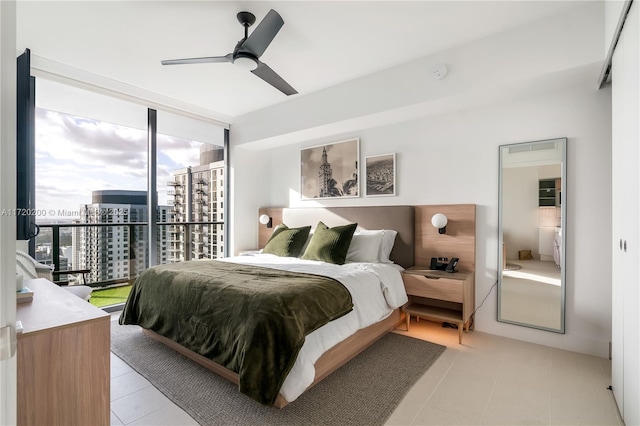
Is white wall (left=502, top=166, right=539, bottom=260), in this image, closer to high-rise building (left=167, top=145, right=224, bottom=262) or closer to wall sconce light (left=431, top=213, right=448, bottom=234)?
wall sconce light (left=431, top=213, right=448, bottom=234)

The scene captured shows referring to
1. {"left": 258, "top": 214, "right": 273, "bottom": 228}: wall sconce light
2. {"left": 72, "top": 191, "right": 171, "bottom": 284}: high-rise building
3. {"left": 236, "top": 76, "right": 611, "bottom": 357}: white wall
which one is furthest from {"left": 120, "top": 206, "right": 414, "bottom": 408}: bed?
{"left": 72, "top": 191, "right": 171, "bottom": 284}: high-rise building

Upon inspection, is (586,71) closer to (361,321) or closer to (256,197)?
(361,321)

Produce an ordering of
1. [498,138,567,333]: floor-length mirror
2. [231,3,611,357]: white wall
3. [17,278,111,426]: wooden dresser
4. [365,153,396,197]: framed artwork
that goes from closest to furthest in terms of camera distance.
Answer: [17,278,111,426]: wooden dresser, [231,3,611,357]: white wall, [498,138,567,333]: floor-length mirror, [365,153,396,197]: framed artwork

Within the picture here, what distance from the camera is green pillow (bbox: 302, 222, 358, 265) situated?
11.0ft

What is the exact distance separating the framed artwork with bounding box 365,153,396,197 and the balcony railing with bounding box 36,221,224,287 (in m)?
2.79

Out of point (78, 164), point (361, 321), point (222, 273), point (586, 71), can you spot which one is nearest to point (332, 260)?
point (361, 321)

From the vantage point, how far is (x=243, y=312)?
6.52 feet

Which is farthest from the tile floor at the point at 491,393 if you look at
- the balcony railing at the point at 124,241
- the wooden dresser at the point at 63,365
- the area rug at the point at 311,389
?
the balcony railing at the point at 124,241

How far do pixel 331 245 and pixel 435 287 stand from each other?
1.17 meters

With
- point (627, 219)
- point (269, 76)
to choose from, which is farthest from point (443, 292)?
point (269, 76)

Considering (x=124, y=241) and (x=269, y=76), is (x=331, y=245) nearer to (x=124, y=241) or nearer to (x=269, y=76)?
(x=269, y=76)

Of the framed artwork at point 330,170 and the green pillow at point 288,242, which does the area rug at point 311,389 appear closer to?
the green pillow at point 288,242

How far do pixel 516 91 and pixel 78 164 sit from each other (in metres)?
4.72

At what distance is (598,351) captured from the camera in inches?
101
